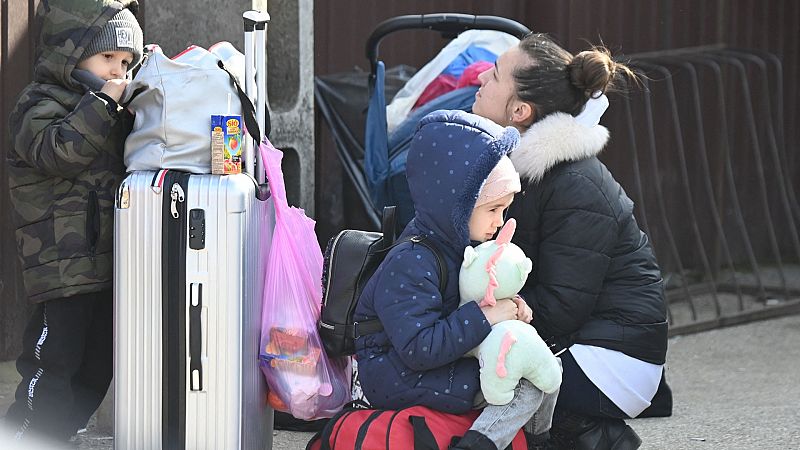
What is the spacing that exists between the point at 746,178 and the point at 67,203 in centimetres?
571

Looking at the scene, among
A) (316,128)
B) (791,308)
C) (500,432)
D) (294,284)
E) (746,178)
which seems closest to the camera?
(500,432)

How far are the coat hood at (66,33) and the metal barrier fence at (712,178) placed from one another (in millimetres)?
3806

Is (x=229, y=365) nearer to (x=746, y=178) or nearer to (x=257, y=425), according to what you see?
(x=257, y=425)

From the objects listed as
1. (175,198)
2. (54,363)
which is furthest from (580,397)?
(54,363)

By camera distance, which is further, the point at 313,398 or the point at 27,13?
the point at 27,13

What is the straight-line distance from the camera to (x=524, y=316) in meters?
3.78

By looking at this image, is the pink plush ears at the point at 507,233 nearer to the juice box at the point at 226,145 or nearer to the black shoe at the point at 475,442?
the black shoe at the point at 475,442

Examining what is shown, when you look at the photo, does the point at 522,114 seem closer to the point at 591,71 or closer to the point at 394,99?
the point at 591,71

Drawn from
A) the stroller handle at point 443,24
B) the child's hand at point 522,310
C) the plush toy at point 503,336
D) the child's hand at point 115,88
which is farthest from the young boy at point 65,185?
the stroller handle at point 443,24

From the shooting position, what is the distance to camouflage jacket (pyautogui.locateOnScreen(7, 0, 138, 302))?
Answer: 3971 mm

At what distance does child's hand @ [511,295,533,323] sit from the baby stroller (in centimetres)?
138

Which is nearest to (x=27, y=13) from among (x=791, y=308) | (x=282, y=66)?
(x=282, y=66)

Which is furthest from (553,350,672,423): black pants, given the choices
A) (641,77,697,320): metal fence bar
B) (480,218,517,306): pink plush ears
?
(641,77,697,320): metal fence bar

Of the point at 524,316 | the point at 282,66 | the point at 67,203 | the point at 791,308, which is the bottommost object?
the point at 791,308
